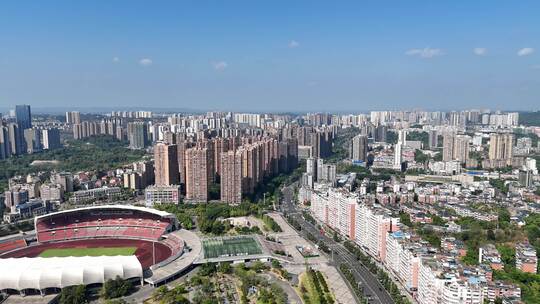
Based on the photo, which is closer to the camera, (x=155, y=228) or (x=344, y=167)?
(x=155, y=228)

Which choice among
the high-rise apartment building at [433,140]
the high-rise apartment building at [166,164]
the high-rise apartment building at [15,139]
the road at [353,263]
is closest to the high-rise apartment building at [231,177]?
the road at [353,263]

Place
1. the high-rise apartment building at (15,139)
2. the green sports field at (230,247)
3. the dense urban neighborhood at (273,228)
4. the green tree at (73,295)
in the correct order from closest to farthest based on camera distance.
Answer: the green tree at (73,295)
the dense urban neighborhood at (273,228)
the green sports field at (230,247)
the high-rise apartment building at (15,139)

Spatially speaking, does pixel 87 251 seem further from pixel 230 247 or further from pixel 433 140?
pixel 433 140

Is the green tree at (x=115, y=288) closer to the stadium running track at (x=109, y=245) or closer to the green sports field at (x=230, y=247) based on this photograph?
the stadium running track at (x=109, y=245)

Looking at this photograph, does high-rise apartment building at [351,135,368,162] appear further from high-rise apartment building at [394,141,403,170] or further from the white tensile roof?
the white tensile roof

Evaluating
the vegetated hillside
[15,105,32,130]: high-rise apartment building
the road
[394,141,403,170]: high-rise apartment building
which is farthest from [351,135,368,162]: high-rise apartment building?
[15,105,32,130]: high-rise apartment building

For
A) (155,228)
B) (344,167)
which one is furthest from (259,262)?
(344,167)

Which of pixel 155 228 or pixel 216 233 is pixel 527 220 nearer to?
pixel 216 233
